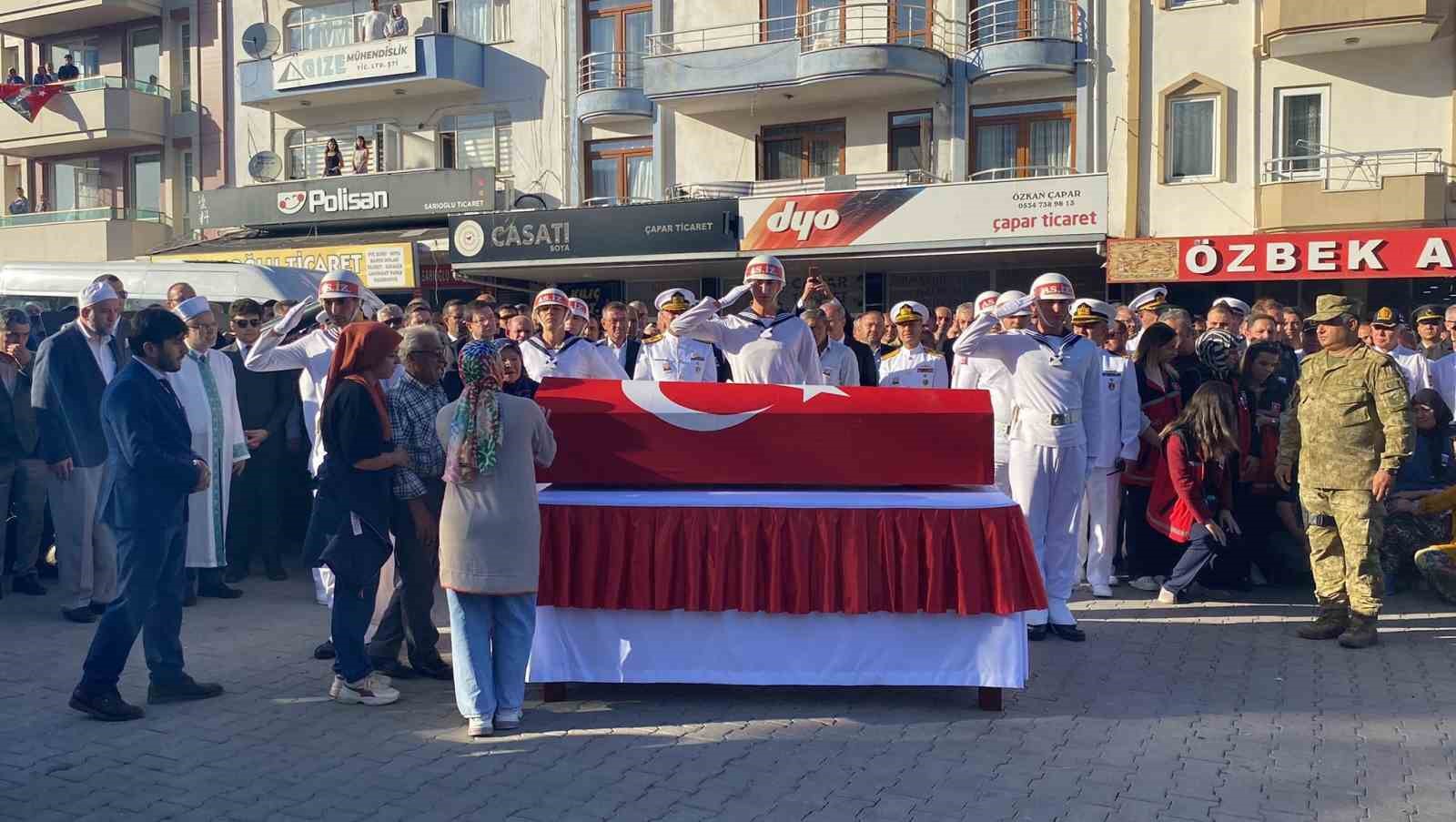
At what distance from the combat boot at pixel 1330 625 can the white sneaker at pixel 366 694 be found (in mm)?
5274

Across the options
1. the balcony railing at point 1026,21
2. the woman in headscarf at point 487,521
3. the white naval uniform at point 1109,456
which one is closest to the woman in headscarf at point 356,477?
the woman in headscarf at point 487,521

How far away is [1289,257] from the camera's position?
60.3 feet

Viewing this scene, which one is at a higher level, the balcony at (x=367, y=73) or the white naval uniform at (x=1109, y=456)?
the balcony at (x=367, y=73)

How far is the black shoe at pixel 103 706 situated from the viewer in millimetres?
5758

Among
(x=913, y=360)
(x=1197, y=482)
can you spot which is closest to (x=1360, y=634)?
(x=1197, y=482)

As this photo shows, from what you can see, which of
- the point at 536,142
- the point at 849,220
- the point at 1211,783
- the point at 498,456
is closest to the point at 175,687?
the point at 498,456

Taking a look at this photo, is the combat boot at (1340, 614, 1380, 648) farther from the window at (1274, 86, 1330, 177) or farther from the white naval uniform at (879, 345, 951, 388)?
the window at (1274, 86, 1330, 177)

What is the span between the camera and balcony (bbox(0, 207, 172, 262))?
28828mm

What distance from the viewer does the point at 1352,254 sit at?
1806cm

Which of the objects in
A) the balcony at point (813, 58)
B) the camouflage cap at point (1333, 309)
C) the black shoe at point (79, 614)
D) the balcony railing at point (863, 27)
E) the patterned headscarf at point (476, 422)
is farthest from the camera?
the balcony railing at point (863, 27)

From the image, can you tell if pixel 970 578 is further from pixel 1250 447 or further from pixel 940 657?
pixel 1250 447

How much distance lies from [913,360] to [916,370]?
83 mm

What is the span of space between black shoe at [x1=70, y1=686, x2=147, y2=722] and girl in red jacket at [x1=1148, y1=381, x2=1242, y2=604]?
6.33 metres

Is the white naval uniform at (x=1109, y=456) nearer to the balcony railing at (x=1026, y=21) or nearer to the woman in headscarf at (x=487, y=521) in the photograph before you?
the woman in headscarf at (x=487, y=521)
